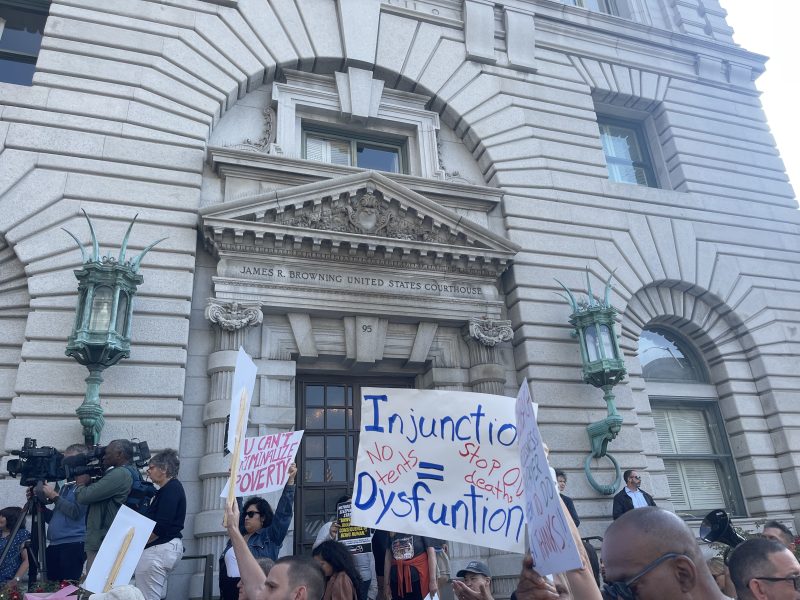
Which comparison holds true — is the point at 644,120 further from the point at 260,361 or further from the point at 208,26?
the point at 260,361

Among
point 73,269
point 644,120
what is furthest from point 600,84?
point 73,269

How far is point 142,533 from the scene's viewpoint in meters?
5.50

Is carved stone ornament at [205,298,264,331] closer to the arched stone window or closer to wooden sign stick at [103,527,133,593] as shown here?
wooden sign stick at [103,527,133,593]

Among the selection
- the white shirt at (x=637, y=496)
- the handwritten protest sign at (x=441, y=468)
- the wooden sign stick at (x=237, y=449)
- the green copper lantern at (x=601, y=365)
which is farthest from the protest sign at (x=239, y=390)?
the green copper lantern at (x=601, y=365)

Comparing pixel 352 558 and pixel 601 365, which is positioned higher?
pixel 601 365

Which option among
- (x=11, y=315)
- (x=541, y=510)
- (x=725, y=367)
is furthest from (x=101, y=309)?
(x=725, y=367)

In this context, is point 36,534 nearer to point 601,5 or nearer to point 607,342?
point 607,342

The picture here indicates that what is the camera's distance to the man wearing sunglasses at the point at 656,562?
225 centimetres

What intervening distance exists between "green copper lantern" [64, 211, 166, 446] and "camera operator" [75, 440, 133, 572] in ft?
8.18

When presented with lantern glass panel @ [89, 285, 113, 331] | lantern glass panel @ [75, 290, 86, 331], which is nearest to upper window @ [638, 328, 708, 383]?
lantern glass panel @ [89, 285, 113, 331]

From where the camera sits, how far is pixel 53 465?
6.95m

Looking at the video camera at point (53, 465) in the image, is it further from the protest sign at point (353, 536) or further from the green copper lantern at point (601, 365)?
the green copper lantern at point (601, 365)

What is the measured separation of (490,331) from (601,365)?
87.6 inches

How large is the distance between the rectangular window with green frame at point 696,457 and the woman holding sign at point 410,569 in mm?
8053
